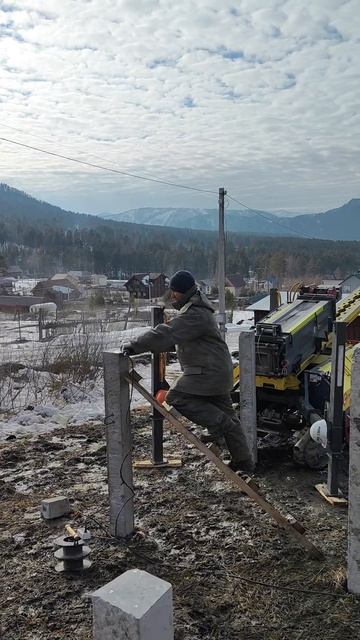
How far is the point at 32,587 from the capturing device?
3.83 meters

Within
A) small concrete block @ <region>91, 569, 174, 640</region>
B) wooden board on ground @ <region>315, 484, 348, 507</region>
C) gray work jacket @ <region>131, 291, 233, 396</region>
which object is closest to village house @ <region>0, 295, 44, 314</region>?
gray work jacket @ <region>131, 291, 233, 396</region>

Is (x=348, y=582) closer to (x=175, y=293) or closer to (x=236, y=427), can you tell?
(x=236, y=427)

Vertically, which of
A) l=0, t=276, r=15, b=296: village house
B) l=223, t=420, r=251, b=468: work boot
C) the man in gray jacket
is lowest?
l=0, t=276, r=15, b=296: village house

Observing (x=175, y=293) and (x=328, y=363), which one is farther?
(x=328, y=363)

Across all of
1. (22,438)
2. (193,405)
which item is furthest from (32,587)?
(22,438)

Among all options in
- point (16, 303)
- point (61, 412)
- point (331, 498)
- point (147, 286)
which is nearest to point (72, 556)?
point (331, 498)

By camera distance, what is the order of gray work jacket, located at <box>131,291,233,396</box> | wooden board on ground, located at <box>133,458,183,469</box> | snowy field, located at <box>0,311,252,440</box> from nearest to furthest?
gray work jacket, located at <box>131,291,233,396</box> < wooden board on ground, located at <box>133,458,183,469</box> < snowy field, located at <box>0,311,252,440</box>

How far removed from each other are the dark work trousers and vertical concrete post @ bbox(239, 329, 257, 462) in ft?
1.98

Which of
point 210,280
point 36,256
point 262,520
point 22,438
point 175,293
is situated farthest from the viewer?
point 36,256

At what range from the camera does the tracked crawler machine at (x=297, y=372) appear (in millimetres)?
6332

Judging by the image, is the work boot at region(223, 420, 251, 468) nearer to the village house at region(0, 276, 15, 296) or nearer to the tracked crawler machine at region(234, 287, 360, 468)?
the tracked crawler machine at region(234, 287, 360, 468)

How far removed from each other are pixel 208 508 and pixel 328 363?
249 centimetres

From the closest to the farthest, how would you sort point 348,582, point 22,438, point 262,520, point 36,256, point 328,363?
point 348,582 < point 262,520 < point 328,363 < point 22,438 < point 36,256

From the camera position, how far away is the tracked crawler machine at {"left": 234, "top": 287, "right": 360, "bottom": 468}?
6.33 metres
